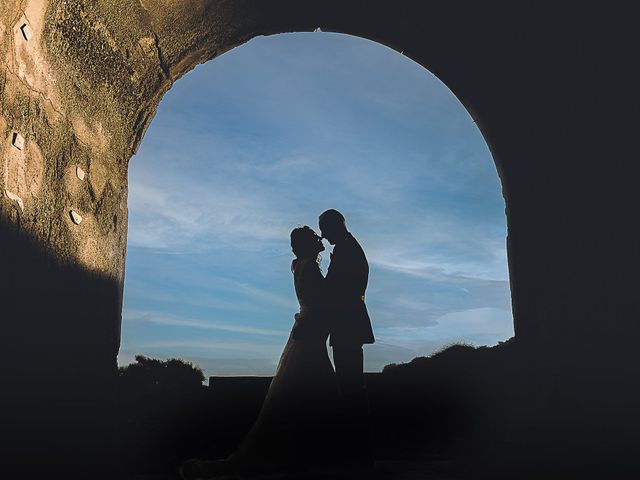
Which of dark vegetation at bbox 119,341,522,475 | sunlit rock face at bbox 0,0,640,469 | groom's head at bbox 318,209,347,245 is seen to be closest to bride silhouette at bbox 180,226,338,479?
groom's head at bbox 318,209,347,245

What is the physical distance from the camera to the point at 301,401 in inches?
129

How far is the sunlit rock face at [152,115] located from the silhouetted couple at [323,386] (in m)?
0.85

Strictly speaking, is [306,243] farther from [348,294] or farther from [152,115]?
[152,115]

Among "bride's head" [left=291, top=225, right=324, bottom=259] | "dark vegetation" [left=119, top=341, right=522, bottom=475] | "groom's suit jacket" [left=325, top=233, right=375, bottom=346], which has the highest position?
"bride's head" [left=291, top=225, right=324, bottom=259]

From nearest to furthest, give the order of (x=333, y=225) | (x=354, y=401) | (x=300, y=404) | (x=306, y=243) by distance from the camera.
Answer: (x=354, y=401), (x=300, y=404), (x=333, y=225), (x=306, y=243)

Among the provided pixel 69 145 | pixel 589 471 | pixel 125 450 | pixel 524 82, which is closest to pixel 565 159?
pixel 524 82

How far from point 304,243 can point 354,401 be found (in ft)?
3.36

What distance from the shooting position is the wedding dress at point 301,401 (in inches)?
123

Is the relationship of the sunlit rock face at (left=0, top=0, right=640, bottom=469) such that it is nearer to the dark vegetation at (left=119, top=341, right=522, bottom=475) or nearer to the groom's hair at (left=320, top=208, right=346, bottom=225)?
the dark vegetation at (left=119, top=341, right=522, bottom=475)

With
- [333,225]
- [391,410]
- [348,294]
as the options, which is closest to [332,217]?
[333,225]

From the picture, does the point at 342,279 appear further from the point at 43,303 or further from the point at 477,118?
the point at 43,303

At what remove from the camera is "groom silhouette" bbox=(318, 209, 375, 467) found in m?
3.11

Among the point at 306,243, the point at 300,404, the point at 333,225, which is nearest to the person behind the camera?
the point at 300,404

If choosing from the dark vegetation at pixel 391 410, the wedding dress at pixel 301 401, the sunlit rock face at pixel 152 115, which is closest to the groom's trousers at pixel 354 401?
the wedding dress at pixel 301 401
